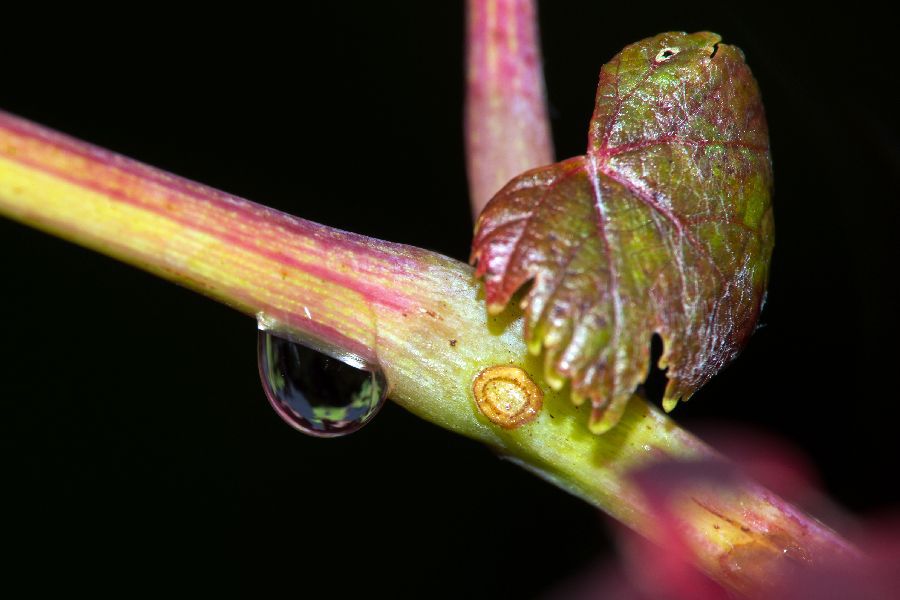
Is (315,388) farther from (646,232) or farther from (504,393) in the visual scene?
(646,232)

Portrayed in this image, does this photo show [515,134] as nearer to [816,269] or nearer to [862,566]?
[862,566]

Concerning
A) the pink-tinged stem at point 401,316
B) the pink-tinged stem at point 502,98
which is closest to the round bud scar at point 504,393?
the pink-tinged stem at point 401,316

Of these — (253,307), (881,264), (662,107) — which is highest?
(662,107)

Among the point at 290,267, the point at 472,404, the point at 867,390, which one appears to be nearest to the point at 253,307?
the point at 290,267

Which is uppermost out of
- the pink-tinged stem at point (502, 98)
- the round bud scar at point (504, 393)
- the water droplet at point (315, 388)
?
the pink-tinged stem at point (502, 98)

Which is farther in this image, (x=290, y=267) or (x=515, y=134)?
(x=515, y=134)

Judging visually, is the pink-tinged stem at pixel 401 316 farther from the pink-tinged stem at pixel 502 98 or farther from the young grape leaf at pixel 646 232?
the pink-tinged stem at pixel 502 98

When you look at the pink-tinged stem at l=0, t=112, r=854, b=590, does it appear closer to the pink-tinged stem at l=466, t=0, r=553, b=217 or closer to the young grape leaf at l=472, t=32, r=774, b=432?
the young grape leaf at l=472, t=32, r=774, b=432

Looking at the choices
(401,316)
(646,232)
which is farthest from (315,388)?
(646,232)

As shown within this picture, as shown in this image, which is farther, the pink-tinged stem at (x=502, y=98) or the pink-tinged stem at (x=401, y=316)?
the pink-tinged stem at (x=502, y=98)
